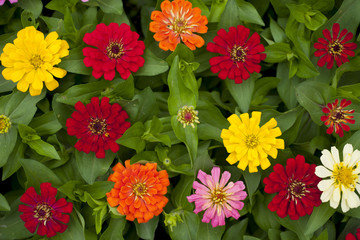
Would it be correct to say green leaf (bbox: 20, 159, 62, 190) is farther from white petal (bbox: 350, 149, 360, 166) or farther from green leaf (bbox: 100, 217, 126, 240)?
white petal (bbox: 350, 149, 360, 166)

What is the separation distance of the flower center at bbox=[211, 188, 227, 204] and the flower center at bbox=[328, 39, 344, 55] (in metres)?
0.64

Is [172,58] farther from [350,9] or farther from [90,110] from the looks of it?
[350,9]

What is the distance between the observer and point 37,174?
4.26 ft

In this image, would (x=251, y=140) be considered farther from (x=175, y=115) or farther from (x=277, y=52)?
(x=277, y=52)

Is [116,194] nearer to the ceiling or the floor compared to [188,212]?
nearer to the ceiling

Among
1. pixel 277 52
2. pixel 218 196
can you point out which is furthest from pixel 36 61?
pixel 277 52

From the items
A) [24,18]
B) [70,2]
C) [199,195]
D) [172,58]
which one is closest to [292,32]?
[172,58]

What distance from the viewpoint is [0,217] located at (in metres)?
1.43

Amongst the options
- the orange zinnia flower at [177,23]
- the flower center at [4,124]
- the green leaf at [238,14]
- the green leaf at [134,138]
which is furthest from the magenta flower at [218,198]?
the flower center at [4,124]

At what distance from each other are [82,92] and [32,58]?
0.63ft

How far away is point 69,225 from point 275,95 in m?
0.92

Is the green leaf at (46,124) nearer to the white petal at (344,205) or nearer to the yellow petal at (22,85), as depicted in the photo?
the yellow petal at (22,85)

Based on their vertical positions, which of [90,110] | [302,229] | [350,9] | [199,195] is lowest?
[302,229]

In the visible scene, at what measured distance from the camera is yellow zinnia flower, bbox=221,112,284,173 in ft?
3.94
